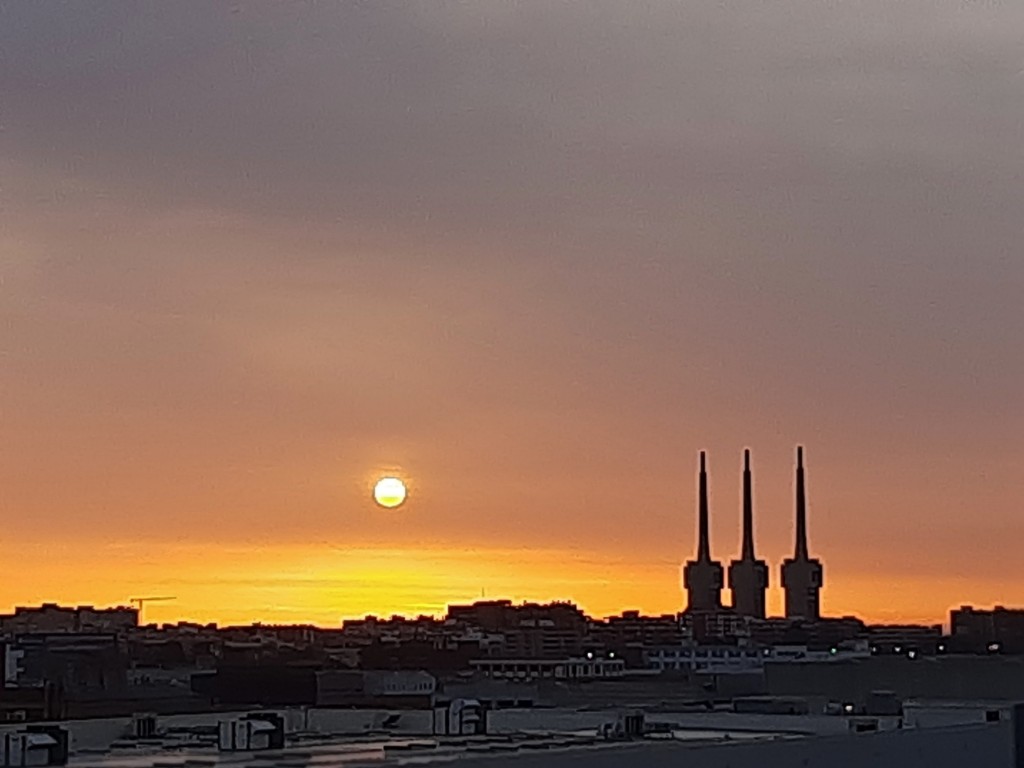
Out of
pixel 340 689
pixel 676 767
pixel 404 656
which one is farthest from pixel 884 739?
pixel 404 656

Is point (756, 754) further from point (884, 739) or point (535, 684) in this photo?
point (535, 684)

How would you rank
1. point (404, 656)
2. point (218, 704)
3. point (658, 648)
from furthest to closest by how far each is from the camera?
point (658, 648) → point (404, 656) → point (218, 704)

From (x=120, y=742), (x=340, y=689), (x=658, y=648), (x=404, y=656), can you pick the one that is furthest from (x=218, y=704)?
(x=658, y=648)

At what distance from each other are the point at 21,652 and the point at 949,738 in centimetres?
8319

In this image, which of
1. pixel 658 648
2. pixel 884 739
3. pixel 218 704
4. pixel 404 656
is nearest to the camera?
pixel 884 739

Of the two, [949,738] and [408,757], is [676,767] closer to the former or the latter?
[408,757]

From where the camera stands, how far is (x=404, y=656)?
143875 mm

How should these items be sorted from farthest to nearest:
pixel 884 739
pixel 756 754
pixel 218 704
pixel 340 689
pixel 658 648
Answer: pixel 658 648, pixel 340 689, pixel 218 704, pixel 884 739, pixel 756 754

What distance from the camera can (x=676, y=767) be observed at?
117 feet

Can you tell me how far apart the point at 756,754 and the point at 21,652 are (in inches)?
3432

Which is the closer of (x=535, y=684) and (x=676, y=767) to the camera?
(x=676, y=767)

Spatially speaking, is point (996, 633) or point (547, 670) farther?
point (996, 633)

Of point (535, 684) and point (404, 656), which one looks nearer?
point (535, 684)

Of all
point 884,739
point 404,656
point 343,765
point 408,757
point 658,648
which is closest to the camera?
point 343,765
